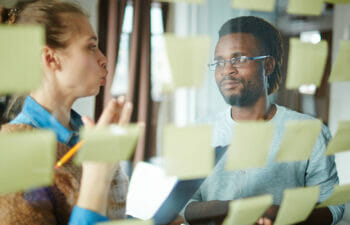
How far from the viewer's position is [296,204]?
571 mm

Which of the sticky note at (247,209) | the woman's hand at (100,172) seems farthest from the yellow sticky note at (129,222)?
the sticky note at (247,209)

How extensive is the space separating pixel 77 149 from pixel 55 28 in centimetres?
13

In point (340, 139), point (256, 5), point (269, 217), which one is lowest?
point (269, 217)

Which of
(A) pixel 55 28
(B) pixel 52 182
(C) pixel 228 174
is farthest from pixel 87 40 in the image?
(C) pixel 228 174

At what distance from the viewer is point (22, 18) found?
354mm

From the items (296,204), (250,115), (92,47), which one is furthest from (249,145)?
(92,47)

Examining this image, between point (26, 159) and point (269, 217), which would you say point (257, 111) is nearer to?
point (269, 217)

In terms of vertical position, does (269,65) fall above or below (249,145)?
above

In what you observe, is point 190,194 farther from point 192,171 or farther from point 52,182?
point 52,182

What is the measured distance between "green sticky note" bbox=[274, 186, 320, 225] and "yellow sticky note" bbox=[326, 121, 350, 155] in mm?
70

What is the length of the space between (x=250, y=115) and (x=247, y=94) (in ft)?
0.10

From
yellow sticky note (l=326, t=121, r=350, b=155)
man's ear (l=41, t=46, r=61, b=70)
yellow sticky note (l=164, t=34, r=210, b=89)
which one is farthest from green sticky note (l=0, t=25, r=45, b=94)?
yellow sticky note (l=326, t=121, r=350, b=155)

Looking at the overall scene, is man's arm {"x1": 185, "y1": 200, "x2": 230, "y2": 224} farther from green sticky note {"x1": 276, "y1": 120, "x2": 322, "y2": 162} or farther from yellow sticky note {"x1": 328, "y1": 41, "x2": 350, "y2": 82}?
yellow sticky note {"x1": 328, "y1": 41, "x2": 350, "y2": 82}

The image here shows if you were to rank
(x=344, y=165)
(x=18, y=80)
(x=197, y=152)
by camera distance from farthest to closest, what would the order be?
(x=344, y=165) → (x=197, y=152) → (x=18, y=80)
